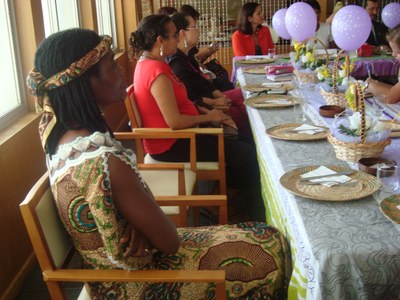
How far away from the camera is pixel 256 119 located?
242cm

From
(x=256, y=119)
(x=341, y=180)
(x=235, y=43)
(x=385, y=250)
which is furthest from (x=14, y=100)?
(x=235, y=43)

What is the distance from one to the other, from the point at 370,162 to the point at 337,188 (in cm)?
22

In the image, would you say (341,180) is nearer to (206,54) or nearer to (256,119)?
(256,119)

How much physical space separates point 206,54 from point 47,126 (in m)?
3.23

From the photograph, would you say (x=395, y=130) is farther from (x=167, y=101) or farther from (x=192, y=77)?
(x=192, y=77)

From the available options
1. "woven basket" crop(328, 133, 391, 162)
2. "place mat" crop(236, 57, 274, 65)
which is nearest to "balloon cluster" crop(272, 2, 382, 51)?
"place mat" crop(236, 57, 274, 65)

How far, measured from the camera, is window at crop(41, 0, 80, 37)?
12.2 ft

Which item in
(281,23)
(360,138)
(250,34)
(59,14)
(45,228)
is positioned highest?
(59,14)

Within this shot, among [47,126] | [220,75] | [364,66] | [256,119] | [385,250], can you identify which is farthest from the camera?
[220,75]

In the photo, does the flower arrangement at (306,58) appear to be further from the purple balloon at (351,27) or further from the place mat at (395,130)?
the place mat at (395,130)

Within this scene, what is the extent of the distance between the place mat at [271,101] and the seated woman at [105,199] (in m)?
1.17

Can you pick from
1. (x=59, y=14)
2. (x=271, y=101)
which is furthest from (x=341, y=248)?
(x=59, y=14)

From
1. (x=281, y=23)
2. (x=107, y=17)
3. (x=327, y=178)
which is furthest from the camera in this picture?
(x=107, y=17)

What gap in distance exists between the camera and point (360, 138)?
167 cm
